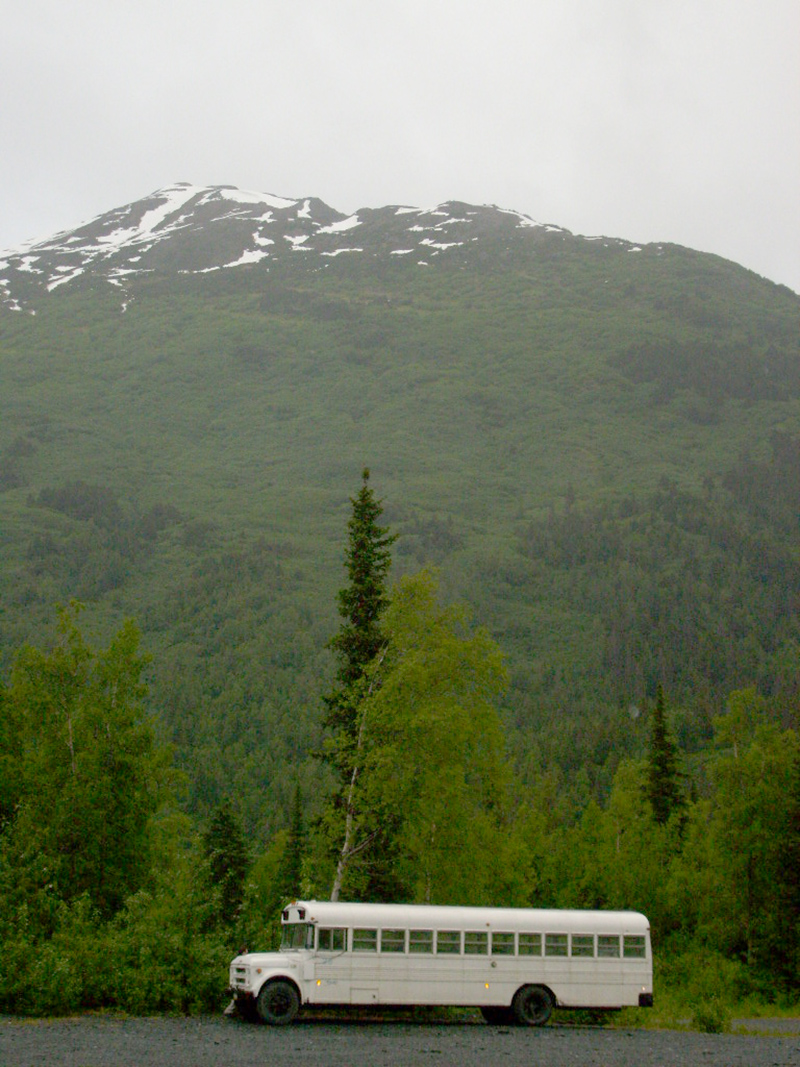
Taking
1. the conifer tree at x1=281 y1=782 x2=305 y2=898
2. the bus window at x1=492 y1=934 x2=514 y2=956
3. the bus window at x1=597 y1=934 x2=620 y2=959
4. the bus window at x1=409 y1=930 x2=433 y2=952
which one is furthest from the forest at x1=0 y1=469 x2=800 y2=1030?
the conifer tree at x1=281 y1=782 x2=305 y2=898

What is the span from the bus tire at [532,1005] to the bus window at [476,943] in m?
1.36

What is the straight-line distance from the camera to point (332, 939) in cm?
2362

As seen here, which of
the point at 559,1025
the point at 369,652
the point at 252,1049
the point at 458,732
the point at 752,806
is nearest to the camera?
the point at 252,1049

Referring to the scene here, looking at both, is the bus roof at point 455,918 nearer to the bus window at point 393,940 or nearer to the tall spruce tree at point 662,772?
the bus window at point 393,940

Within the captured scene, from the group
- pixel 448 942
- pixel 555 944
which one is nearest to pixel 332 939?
pixel 448 942

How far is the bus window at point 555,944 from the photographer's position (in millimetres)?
24734

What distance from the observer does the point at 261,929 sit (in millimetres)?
29078

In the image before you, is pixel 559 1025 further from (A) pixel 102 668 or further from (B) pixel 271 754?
(B) pixel 271 754

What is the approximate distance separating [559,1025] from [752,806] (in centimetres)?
2354

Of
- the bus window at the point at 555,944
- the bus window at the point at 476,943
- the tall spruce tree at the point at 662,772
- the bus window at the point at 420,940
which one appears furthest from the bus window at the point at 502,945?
the tall spruce tree at the point at 662,772

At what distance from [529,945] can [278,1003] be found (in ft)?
19.6

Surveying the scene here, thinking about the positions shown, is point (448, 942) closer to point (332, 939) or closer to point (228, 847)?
point (332, 939)

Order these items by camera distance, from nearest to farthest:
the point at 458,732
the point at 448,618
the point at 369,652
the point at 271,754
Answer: the point at 458,732, the point at 448,618, the point at 369,652, the point at 271,754

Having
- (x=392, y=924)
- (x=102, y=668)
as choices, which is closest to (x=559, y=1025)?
(x=392, y=924)
